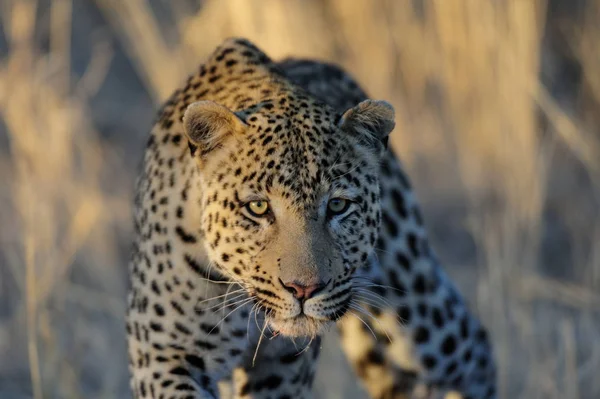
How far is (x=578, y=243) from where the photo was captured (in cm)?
882

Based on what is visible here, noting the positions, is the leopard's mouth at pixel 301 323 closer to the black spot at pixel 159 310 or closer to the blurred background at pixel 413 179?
the black spot at pixel 159 310

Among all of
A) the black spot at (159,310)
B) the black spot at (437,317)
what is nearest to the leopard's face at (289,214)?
the black spot at (159,310)

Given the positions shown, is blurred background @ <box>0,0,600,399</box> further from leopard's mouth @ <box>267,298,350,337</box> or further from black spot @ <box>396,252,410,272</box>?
leopard's mouth @ <box>267,298,350,337</box>

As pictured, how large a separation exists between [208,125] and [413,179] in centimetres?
561

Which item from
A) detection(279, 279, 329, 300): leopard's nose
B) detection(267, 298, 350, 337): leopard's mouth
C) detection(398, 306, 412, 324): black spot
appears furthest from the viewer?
detection(398, 306, 412, 324): black spot

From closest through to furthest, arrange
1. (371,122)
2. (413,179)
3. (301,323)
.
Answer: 1. (301,323)
2. (371,122)
3. (413,179)

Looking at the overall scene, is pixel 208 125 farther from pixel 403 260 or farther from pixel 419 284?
pixel 419 284

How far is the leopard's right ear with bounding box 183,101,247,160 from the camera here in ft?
13.8

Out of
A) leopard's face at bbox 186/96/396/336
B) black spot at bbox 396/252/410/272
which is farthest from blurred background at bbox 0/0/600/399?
leopard's face at bbox 186/96/396/336

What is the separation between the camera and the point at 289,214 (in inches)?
162

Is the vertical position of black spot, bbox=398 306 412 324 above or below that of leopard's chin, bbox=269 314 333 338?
above

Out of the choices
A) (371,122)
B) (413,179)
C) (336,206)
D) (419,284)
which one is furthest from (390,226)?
(413,179)

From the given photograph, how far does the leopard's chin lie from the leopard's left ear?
0.69 meters

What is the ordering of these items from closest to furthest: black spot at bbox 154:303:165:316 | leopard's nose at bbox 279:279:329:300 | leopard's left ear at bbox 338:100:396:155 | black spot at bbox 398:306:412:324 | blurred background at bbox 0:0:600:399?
1. leopard's nose at bbox 279:279:329:300
2. leopard's left ear at bbox 338:100:396:155
3. black spot at bbox 154:303:165:316
4. black spot at bbox 398:306:412:324
5. blurred background at bbox 0:0:600:399
